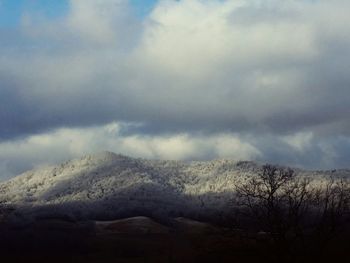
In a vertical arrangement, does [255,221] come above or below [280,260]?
above

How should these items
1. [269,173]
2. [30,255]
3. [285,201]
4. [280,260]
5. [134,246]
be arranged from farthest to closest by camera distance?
1. [134,246]
2. [30,255]
3. [285,201]
4. [269,173]
5. [280,260]

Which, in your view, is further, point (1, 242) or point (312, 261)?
point (1, 242)

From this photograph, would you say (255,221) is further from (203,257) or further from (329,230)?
(203,257)

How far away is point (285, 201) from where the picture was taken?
6856 centimetres

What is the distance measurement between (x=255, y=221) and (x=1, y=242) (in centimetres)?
15439

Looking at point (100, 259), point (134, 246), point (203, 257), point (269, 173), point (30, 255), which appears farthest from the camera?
point (134, 246)

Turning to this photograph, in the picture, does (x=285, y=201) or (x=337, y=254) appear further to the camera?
(x=337, y=254)

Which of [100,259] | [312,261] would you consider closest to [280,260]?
[312,261]

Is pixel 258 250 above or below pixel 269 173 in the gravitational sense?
below

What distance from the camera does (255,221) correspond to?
61656 millimetres

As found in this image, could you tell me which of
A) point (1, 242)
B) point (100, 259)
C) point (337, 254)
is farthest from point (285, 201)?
point (1, 242)

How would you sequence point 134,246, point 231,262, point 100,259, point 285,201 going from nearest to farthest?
point 285,201 → point 231,262 → point 100,259 → point 134,246

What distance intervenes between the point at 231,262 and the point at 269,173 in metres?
20.6

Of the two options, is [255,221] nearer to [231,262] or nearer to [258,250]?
[258,250]
